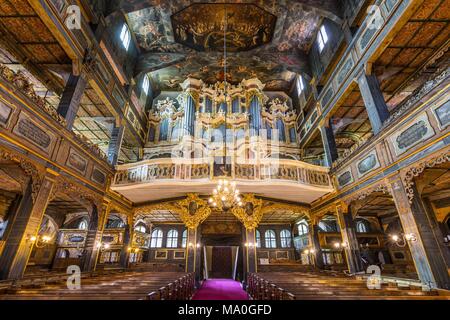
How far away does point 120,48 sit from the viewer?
1253cm

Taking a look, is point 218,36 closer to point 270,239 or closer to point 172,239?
point 172,239

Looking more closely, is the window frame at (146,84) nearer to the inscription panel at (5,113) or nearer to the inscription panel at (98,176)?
the inscription panel at (98,176)

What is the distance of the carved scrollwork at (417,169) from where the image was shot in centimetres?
557

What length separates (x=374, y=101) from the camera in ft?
27.3

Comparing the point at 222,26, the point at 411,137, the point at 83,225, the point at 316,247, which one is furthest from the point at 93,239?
the point at 222,26

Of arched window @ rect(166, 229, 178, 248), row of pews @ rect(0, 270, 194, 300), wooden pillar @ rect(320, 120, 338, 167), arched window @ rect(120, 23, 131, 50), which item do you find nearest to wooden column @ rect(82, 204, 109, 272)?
row of pews @ rect(0, 270, 194, 300)

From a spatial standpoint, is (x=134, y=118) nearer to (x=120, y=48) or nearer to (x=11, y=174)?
(x=120, y=48)

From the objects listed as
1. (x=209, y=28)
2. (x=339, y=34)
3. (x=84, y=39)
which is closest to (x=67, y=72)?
(x=84, y=39)

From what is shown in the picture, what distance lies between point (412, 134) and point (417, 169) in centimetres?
105

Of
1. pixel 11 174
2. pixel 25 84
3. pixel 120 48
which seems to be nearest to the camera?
pixel 25 84

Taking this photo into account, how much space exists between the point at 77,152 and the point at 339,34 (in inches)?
539

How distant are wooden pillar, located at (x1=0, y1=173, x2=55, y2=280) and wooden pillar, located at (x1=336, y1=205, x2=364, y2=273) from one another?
11652mm

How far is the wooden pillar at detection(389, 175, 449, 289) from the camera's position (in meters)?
5.84
